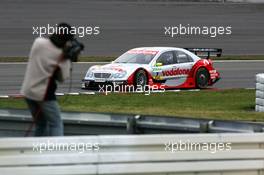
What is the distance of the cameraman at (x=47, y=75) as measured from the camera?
881 cm

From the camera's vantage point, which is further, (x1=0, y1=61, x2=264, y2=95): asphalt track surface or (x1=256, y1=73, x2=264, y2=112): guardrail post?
(x1=0, y1=61, x2=264, y2=95): asphalt track surface

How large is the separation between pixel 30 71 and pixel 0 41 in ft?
107

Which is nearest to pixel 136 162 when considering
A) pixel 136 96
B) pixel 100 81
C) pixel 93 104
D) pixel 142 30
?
pixel 93 104

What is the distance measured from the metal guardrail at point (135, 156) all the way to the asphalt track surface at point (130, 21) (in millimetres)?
28004

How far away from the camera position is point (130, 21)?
4994cm

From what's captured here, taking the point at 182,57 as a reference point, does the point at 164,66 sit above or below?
below

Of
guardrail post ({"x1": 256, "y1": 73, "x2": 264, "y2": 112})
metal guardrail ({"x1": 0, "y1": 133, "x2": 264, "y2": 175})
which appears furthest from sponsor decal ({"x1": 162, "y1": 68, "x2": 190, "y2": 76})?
metal guardrail ({"x1": 0, "y1": 133, "x2": 264, "y2": 175})

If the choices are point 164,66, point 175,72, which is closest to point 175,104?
point 164,66

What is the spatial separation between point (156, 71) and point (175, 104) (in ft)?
14.3

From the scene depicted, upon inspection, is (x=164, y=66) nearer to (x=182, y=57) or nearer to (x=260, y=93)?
(x=182, y=57)

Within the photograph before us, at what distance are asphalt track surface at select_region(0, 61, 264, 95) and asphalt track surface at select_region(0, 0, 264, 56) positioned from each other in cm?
585

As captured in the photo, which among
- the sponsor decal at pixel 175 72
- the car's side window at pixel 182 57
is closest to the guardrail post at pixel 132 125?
the sponsor decal at pixel 175 72

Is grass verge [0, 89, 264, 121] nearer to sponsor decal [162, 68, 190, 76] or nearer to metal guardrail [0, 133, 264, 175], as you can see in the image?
sponsor decal [162, 68, 190, 76]

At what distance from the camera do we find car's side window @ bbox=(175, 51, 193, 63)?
25.5 metres
